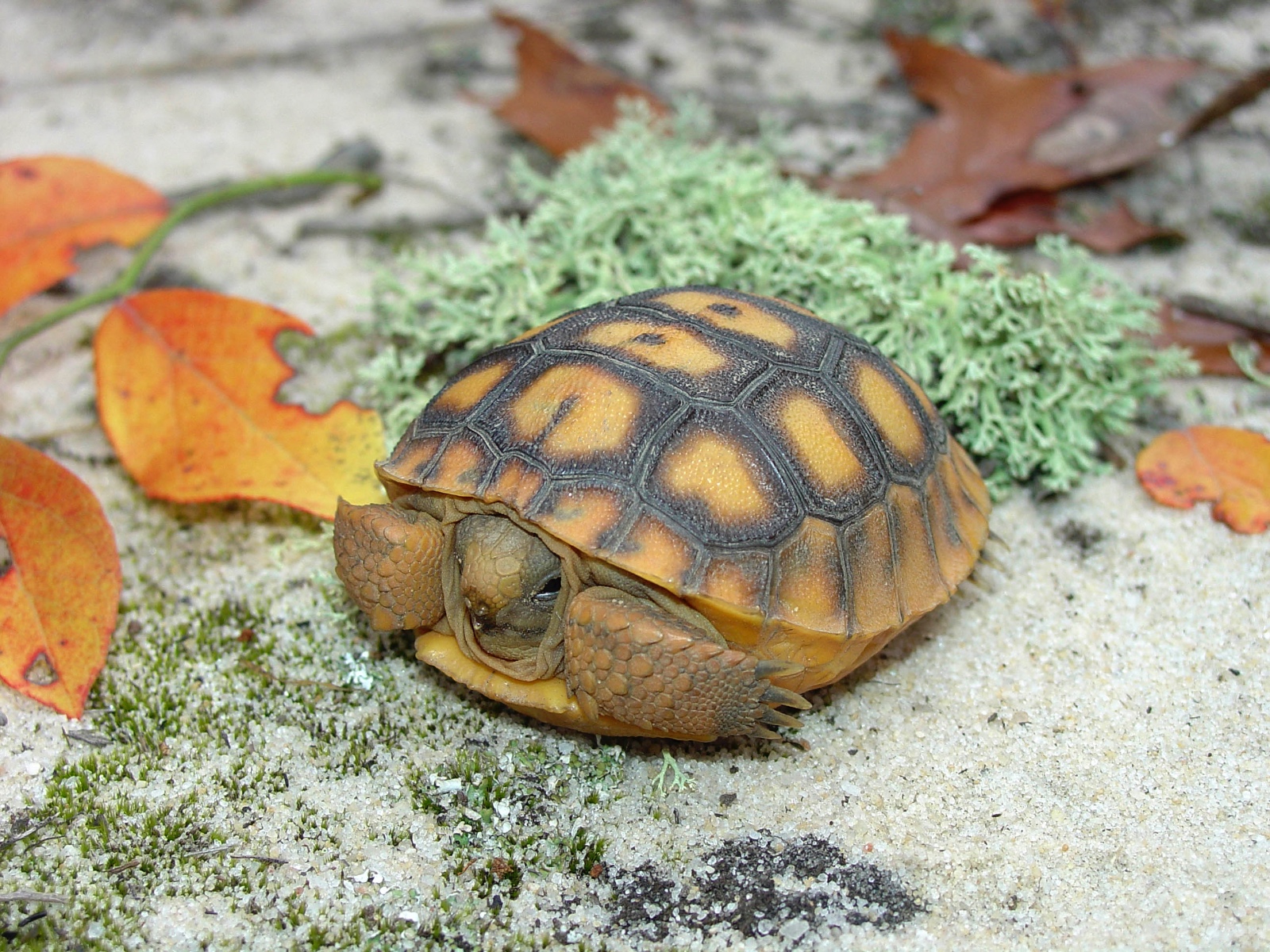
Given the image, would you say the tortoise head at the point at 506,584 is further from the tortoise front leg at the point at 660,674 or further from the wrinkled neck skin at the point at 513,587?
the tortoise front leg at the point at 660,674

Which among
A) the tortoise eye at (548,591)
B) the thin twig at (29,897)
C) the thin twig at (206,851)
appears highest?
the tortoise eye at (548,591)

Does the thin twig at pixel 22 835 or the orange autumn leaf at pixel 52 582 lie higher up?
the orange autumn leaf at pixel 52 582

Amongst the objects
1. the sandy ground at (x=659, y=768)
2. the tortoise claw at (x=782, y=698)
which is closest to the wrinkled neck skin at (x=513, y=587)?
the tortoise claw at (x=782, y=698)

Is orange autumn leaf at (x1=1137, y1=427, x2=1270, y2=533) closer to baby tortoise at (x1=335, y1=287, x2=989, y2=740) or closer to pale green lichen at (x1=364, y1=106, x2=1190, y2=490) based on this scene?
pale green lichen at (x1=364, y1=106, x2=1190, y2=490)

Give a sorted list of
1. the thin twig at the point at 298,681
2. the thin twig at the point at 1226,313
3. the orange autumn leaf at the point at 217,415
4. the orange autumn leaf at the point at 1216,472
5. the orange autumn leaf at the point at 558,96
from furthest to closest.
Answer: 1. the orange autumn leaf at the point at 558,96
2. the thin twig at the point at 1226,313
3. the orange autumn leaf at the point at 1216,472
4. the orange autumn leaf at the point at 217,415
5. the thin twig at the point at 298,681

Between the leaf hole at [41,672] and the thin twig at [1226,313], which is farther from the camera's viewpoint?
the thin twig at [1226,313]

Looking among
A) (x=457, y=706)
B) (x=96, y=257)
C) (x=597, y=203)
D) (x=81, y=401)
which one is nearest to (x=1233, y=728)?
(x=457, y=706)

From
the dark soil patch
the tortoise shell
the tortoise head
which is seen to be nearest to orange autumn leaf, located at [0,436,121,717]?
the tortoise shell

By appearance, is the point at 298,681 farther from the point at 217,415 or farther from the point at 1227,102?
the point at 1227,102
